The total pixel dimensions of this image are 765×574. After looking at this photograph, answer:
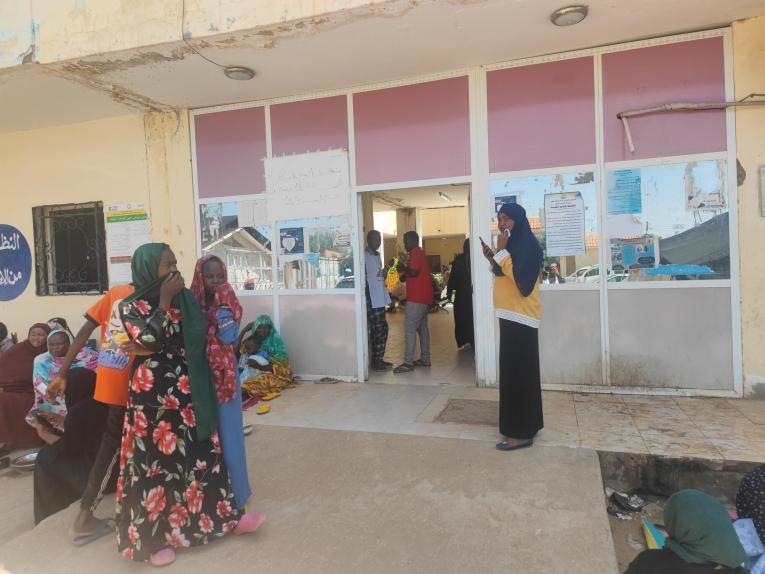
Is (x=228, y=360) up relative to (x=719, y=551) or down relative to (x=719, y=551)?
up

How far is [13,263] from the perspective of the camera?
664 centimetres

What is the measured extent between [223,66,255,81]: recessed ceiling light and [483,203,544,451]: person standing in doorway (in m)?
2.93

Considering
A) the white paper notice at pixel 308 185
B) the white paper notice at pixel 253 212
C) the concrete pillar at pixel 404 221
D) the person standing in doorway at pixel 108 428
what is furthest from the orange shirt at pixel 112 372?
the concrete pillar at pixel 404 221

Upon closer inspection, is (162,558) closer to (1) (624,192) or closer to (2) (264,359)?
(2) (264,359)

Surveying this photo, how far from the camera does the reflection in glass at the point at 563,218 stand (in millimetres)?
4574

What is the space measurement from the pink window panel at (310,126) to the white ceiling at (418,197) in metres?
3.19

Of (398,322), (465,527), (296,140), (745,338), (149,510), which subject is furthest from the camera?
(398,322)

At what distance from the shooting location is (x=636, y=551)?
272cm

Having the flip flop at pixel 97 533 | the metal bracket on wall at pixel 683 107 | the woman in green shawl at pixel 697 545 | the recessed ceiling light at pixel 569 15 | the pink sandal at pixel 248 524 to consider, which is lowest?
the flip flop at pixel 97 533

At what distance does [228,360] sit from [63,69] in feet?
12.2

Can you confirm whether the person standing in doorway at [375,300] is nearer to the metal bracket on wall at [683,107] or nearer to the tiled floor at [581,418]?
the tiled floor at [581,418]

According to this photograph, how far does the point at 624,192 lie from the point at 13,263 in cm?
754

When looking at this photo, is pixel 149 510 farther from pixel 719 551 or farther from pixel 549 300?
pixel 549 300

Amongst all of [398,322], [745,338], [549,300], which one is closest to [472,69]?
[549,300]
